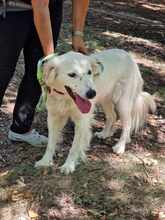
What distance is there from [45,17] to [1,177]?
4.86 feet

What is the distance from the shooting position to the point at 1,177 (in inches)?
186

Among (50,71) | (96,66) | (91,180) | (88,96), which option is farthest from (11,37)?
(91,180)

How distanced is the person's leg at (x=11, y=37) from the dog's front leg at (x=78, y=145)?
0.80 m

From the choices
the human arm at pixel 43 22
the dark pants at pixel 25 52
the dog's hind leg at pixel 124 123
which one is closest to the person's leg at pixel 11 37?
the dark pants at pixel 25 52

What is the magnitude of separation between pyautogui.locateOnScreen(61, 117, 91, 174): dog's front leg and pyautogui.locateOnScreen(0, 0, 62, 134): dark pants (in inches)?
22.1

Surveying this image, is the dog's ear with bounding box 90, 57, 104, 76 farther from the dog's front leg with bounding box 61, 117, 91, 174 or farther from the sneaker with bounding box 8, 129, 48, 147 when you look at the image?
the sneaker with bounding box 8, 129, 48, 147

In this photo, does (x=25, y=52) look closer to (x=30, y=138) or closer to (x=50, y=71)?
(x=50, y=71)

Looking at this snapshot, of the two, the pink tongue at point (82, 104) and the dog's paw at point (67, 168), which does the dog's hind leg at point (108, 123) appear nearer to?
the dog's paw at point (67, 168)

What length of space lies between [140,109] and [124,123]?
0.87 ft

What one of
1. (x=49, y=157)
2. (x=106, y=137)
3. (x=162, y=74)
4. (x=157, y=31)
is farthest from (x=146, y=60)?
(x=49, y=157)

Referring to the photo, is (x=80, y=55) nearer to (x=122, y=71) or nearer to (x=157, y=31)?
(x=122, y=71)

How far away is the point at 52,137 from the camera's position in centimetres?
498

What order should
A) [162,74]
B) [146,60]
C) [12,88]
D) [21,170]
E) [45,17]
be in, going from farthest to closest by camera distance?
[146,60], [162,74], [12,88], [21,170], [45,17]

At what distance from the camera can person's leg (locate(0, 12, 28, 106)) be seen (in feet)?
14.6
